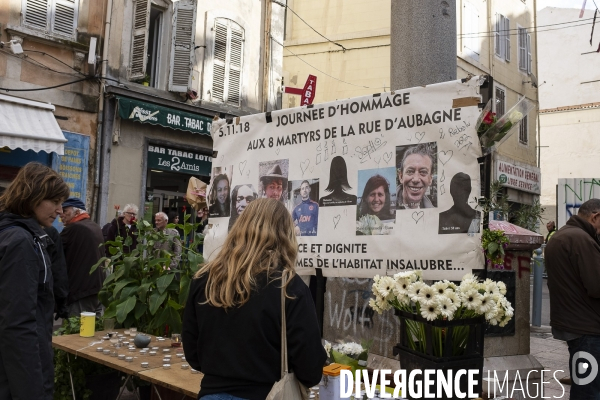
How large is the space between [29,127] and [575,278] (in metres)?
8.91

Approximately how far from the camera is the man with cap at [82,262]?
18.8 ft

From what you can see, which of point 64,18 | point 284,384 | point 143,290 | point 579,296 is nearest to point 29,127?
point 64,18

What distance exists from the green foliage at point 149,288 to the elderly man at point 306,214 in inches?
38.0

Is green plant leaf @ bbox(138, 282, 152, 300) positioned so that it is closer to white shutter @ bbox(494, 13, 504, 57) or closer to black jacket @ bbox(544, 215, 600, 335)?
black jacket @ bbox(544, 215, 600, 335)

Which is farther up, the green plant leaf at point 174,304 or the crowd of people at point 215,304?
the crowd of people at point 215,304

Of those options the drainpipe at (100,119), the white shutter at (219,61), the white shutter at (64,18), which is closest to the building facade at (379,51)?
the white shutter at (219,61)

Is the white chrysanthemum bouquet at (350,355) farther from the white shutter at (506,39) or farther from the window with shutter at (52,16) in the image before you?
the white shutter at (506,39)

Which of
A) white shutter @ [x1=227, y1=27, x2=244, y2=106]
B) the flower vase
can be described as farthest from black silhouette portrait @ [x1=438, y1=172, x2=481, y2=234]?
white shutter @ [x1=227, y1=27, x2=244, y2=106]

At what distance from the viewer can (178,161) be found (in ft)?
42.2

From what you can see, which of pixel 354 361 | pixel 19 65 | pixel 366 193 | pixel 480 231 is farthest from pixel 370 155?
pixel 19 65

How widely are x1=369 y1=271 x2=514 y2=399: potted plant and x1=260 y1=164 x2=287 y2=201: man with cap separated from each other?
6.62 feet

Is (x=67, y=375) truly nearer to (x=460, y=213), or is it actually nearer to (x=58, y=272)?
(x=58, y=272)

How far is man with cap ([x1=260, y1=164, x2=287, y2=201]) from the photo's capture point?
4534 mm

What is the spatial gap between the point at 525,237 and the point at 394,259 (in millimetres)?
1510
